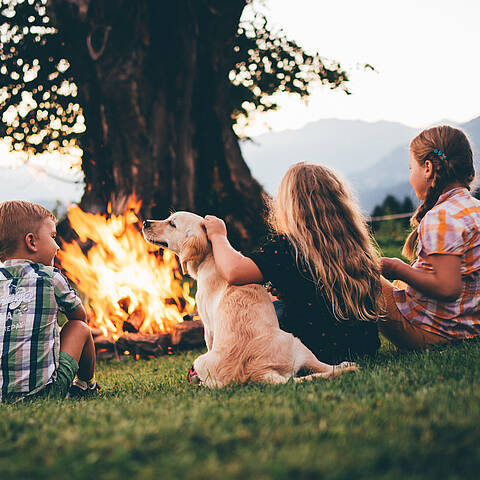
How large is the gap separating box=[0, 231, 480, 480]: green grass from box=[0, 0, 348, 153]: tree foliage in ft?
28.0

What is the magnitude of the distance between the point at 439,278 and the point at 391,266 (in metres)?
0.34

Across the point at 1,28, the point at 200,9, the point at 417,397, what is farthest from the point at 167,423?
the point at 1,28

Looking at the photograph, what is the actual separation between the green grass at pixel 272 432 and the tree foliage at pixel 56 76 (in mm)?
8565

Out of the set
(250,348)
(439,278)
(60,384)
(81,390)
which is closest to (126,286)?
(81,390)

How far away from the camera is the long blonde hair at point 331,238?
11.6 feet

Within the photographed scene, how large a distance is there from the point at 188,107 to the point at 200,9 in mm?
2115

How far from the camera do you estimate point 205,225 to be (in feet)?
13.1

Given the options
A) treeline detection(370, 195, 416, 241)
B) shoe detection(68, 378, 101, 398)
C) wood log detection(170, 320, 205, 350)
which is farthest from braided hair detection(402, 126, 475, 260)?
treeline detection(370, 195, 416, 241)

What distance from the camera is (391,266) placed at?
3.62 m

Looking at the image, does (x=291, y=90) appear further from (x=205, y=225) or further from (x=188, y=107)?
(x=205, y=225)

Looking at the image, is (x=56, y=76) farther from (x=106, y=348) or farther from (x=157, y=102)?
(x=106, y=348)

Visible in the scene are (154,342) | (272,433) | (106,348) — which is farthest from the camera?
(106,348)

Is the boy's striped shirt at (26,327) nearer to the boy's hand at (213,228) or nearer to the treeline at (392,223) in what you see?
the boy's hand at (213,228)

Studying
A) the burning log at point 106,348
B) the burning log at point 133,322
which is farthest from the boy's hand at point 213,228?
the burning log at point 133,322
